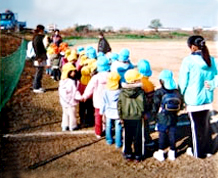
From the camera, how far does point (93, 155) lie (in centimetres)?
358

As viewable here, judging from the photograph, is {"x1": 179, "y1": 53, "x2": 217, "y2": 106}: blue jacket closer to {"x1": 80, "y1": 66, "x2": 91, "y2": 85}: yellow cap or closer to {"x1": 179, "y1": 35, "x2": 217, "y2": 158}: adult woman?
{"x1": 179, "y1": 35, "x2": 217, "y2": 158}: adult woman

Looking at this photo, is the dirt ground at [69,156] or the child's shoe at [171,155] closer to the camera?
the dirt ground at [69,156]

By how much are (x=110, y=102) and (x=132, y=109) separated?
0.43 metres

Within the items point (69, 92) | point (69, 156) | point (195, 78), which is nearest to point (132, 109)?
point (195, 78)

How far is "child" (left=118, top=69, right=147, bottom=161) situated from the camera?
333 cm

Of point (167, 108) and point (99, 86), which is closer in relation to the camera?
point (167, 108)

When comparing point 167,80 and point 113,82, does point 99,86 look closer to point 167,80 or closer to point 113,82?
point 113,82

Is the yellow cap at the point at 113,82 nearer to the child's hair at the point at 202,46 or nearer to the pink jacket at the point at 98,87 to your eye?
the pink jacket at the point at 98,87

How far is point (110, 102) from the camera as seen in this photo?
3.69 m

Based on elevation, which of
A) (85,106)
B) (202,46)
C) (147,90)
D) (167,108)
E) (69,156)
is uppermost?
(202,46)

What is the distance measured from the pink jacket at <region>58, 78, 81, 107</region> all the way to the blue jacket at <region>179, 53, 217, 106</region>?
1.43 metres

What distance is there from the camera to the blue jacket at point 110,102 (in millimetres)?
3674

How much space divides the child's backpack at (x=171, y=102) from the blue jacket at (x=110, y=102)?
527 mm

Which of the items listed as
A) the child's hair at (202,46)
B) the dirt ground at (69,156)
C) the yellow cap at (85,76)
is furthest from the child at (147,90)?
the yellow cap at (85,76)
